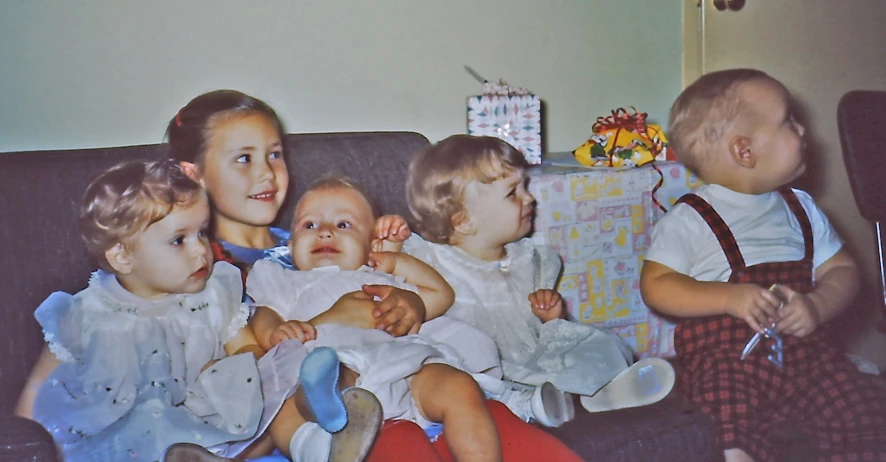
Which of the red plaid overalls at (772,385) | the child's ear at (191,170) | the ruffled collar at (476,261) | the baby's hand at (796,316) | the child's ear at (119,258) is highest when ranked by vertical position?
the child's ear at (191,170)

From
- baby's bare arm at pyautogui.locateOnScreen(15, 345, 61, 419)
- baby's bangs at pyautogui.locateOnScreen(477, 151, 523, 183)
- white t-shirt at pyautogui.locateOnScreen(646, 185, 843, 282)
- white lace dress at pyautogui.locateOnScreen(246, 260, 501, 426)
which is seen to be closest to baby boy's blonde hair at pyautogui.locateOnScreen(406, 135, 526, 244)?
baby's bangs at pyautogui.locateOnScreen(477, 151, 523, 183)

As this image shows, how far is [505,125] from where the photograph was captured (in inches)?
55.9

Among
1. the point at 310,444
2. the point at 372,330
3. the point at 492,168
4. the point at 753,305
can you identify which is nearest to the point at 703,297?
the point at 753,305

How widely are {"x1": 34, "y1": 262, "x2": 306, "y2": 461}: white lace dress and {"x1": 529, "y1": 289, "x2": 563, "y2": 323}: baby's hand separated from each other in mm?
365

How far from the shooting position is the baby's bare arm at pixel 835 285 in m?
1.19

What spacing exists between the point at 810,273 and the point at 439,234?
488 millimetres

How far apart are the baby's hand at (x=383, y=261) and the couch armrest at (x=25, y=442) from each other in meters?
0.42

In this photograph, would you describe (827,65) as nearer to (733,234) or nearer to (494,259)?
(733,234)

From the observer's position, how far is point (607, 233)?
1369mm

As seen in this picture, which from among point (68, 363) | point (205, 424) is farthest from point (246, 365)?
point (68, 363)

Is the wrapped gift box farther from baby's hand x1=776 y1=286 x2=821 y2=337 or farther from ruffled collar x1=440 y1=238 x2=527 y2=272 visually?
baby's hand x1=776 y1=286 x2=821 y2=337

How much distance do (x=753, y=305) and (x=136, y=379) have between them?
0.71m

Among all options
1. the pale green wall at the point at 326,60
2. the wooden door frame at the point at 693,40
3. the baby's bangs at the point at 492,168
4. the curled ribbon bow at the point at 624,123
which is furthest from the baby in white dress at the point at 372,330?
the wooden door frame at the point at 693,40

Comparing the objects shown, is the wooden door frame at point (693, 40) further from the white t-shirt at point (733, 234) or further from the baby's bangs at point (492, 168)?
the baby's bangs at point (492, 168)
